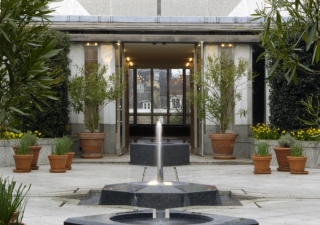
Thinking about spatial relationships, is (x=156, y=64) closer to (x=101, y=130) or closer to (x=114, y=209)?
(x=101, y=130)

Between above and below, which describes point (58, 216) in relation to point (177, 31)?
below

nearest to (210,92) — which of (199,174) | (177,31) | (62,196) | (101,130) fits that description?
(177,31)

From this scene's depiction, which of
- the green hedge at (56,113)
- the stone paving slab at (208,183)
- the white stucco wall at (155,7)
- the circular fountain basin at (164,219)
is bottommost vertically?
the stone paving slab at (208,183)

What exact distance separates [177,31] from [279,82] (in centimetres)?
401

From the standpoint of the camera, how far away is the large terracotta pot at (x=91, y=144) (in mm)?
20328

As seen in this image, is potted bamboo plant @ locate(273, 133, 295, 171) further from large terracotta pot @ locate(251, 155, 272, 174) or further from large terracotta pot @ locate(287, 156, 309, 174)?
large terracotta pot @ locate(251, 155, 272, 174)

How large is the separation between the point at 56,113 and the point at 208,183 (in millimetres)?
6669

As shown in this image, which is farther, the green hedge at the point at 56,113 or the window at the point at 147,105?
the window at the point at 147,105

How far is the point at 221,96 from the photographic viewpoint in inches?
809

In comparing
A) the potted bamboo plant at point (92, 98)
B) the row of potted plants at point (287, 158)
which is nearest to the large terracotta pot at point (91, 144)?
the potted bamboo plant at point (92, 98)

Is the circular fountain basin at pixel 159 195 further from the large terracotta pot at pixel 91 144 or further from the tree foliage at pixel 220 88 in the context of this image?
the tree foliage at pixel 220 88

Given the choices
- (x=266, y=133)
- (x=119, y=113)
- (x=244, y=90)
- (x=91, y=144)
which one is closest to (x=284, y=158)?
(x=266, y=133)

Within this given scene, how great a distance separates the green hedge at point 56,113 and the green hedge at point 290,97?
19.7ft

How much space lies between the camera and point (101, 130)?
21.6m
